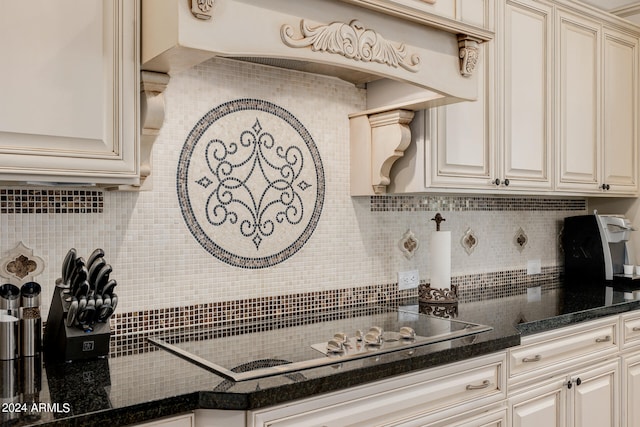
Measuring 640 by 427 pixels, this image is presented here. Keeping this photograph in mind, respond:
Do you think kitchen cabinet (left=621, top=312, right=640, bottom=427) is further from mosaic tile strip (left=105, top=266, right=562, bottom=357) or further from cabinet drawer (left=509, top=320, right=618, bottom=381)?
mosaic tile strip (left=105, top=266, right=562, bottom=357)

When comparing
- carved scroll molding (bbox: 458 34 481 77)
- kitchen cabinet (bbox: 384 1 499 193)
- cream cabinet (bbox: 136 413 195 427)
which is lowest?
cream cabinet (bbox: 136 413 195 427)

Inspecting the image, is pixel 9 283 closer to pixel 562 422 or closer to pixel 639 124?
pixel 562 422

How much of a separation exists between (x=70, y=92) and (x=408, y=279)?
5.46 feet

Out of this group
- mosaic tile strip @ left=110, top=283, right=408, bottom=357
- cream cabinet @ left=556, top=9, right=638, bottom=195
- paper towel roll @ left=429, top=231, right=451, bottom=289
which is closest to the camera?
mosaic tile strip @ left=110, top=283, right=408, bottom=357

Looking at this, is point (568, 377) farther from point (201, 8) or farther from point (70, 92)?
point (70, 92)

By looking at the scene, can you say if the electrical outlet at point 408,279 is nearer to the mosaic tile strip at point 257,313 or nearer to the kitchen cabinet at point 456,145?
the mosaic tile strip at point 257,313

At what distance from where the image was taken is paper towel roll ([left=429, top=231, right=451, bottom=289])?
2.37 metres

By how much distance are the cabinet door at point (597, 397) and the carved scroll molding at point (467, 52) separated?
129cm

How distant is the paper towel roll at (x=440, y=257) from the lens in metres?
2.37

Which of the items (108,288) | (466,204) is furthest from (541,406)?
(108,288)

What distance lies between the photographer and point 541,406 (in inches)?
80.1

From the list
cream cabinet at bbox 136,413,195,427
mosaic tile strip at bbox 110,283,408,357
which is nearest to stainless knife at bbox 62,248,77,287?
mosaic tile strip at bbox 110,283,408,357

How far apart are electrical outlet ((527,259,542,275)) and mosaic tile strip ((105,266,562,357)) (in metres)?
0.37

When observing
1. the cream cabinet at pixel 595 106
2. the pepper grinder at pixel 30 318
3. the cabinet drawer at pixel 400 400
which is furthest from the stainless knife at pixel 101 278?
the cream cabinet at pixel 595 106
